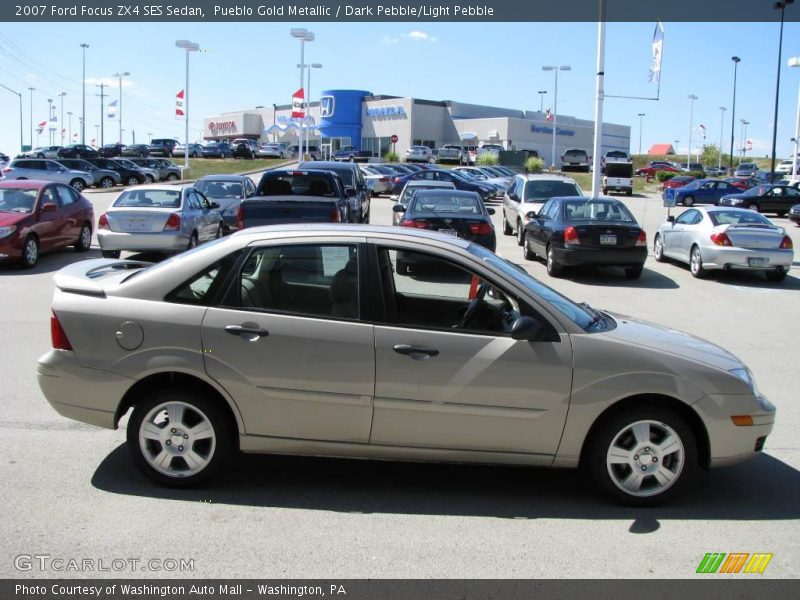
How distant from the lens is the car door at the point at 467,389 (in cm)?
473

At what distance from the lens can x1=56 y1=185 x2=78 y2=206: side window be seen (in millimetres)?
16484

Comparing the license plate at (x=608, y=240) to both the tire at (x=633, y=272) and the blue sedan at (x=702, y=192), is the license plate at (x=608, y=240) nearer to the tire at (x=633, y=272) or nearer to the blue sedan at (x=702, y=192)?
the tire at (x=633, y=272)

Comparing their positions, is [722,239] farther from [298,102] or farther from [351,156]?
[351,156]

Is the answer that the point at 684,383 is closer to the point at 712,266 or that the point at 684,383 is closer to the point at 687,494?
the point at 687,494

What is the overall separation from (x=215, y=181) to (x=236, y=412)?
18.3m

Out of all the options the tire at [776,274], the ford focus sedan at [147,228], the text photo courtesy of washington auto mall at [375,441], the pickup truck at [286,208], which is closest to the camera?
the text photo courtesy of washington auto mall at [375,441]

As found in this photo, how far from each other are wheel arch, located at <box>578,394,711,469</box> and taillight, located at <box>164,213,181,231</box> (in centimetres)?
1179

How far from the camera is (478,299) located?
5012mm

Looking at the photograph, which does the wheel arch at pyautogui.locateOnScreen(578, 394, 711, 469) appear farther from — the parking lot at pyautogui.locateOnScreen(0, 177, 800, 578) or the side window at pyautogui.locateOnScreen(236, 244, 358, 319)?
the side window at pyautogui.locateOnScreen(236, 244, 358, 319)

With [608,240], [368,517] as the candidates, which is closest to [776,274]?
[608,240]

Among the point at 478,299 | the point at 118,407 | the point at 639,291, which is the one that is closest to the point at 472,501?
the point at 478,299

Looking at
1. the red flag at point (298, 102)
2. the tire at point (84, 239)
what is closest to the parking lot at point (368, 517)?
the tire at point (84, 239)

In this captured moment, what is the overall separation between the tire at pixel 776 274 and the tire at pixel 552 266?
420 centimetres

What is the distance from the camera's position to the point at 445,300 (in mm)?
5234
